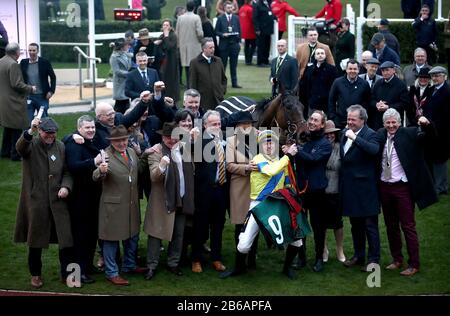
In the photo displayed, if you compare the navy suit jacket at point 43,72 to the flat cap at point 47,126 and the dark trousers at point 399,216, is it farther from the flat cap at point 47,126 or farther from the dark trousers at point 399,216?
the dark trousers at point 399,216

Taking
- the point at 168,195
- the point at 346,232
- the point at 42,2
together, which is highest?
the point at 42,2

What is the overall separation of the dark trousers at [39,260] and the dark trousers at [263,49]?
47.7 feet

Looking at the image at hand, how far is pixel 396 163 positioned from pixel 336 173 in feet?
2.25

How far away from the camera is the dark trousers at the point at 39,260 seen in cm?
1075

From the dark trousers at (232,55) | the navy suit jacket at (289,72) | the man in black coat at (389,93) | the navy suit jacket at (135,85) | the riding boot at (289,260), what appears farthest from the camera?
the dark trousers at (232,55)

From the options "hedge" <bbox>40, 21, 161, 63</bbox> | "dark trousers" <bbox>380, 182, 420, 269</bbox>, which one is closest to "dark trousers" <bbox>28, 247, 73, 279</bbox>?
"dark trousers" <bbox>380, 182, 420, 269</bbox>

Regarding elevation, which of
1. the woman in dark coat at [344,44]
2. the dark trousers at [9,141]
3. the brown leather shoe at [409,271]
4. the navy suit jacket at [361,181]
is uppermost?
the woman in dark coat at [344,44]

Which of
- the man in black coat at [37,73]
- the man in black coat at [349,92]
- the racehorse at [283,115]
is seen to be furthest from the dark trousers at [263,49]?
the racehorse at [283,115]

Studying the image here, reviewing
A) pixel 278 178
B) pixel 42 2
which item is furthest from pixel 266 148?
pixel 42 2

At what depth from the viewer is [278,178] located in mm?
10938

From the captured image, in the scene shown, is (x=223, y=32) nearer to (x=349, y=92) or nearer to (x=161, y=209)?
(x=349, y=92)

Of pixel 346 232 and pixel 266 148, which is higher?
pixel 266 148

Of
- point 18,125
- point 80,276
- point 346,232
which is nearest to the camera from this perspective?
point 80,276
